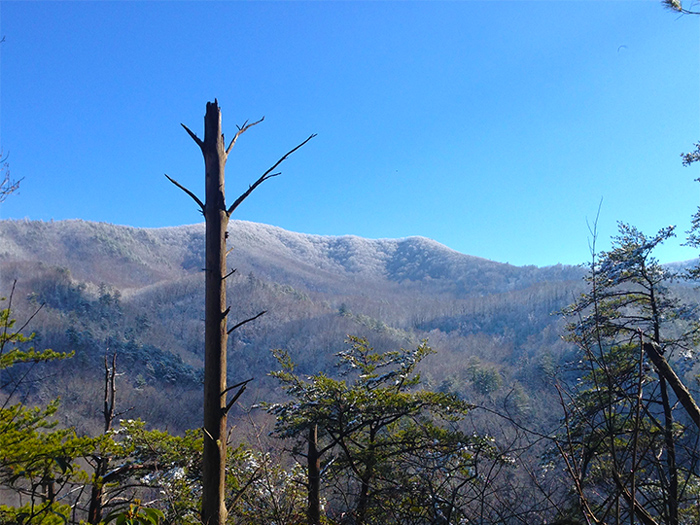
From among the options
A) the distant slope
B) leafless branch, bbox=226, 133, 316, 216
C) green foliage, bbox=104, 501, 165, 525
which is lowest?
green foliage, bbox=104, 501, 165, 525

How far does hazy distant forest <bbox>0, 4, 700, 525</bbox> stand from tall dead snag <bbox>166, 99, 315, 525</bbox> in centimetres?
2

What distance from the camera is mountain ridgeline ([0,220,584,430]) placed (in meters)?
65.8

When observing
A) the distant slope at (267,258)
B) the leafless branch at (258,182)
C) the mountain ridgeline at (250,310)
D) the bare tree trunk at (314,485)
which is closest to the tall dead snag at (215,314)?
the leafless branch at (258,182)

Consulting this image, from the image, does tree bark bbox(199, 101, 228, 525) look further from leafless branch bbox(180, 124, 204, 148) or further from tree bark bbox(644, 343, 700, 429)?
tree bark bbox(644, 343, 700, 429)

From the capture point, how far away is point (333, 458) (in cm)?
615

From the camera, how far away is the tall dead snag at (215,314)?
252 cm

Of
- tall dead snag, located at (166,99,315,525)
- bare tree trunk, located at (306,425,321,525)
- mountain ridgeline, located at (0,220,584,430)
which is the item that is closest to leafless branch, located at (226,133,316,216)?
tall dead snag, located at (166,99,315,525)

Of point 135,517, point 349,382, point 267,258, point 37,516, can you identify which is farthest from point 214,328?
point 267,258

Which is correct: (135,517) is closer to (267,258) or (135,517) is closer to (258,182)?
(258,182)

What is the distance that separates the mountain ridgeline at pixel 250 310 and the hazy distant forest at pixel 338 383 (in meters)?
0.61

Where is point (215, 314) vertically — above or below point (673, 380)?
above

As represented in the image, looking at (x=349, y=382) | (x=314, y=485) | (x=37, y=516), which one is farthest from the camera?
(x=349, y=382)

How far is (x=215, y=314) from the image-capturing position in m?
2.60

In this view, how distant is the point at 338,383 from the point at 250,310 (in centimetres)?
8913
